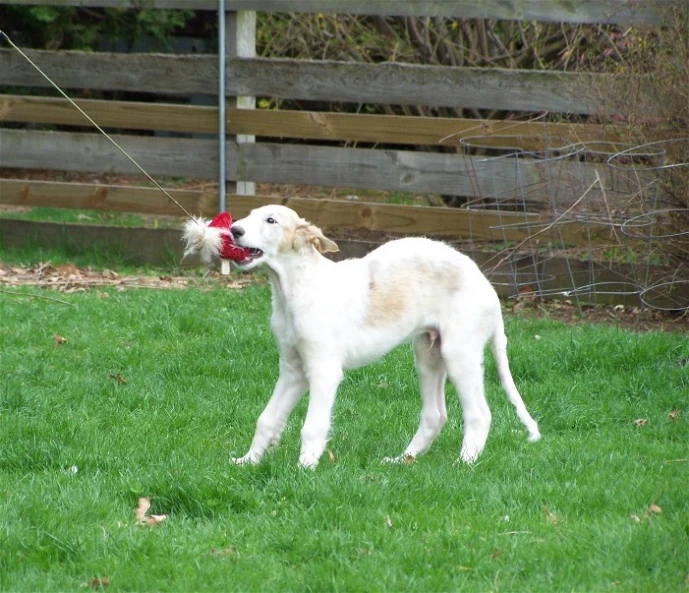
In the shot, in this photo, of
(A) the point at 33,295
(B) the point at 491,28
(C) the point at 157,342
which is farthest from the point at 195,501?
(B) the point at 491,28

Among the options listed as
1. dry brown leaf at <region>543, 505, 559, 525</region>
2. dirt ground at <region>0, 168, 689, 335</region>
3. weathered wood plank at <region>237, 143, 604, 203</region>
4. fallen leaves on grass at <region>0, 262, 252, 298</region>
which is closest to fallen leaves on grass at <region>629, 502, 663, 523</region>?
dry brown leaf at <region>543, 505, 559, 525</region>

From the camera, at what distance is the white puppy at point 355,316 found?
514cm

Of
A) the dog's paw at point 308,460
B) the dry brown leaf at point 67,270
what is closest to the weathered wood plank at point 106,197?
the dry brown leaf at point 67,270

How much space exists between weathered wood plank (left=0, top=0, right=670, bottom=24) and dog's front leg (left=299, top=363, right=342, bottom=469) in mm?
5288

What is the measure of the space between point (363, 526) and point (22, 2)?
836cm

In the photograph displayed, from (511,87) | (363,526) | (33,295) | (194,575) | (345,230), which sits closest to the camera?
(194,575)

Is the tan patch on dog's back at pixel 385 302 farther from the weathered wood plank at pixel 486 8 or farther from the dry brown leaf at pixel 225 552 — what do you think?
the weathered wood plank at pixel 486 8

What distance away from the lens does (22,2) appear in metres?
11.0

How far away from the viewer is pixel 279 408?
5.30m

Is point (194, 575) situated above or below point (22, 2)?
below

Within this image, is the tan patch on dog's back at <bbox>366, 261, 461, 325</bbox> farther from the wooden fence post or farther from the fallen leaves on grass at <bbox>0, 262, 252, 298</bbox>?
the wooden fence post

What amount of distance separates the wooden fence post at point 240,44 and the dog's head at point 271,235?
5265 mm

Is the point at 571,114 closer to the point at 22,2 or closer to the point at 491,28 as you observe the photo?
the point at 491,28

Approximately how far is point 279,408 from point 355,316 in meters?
0.59
